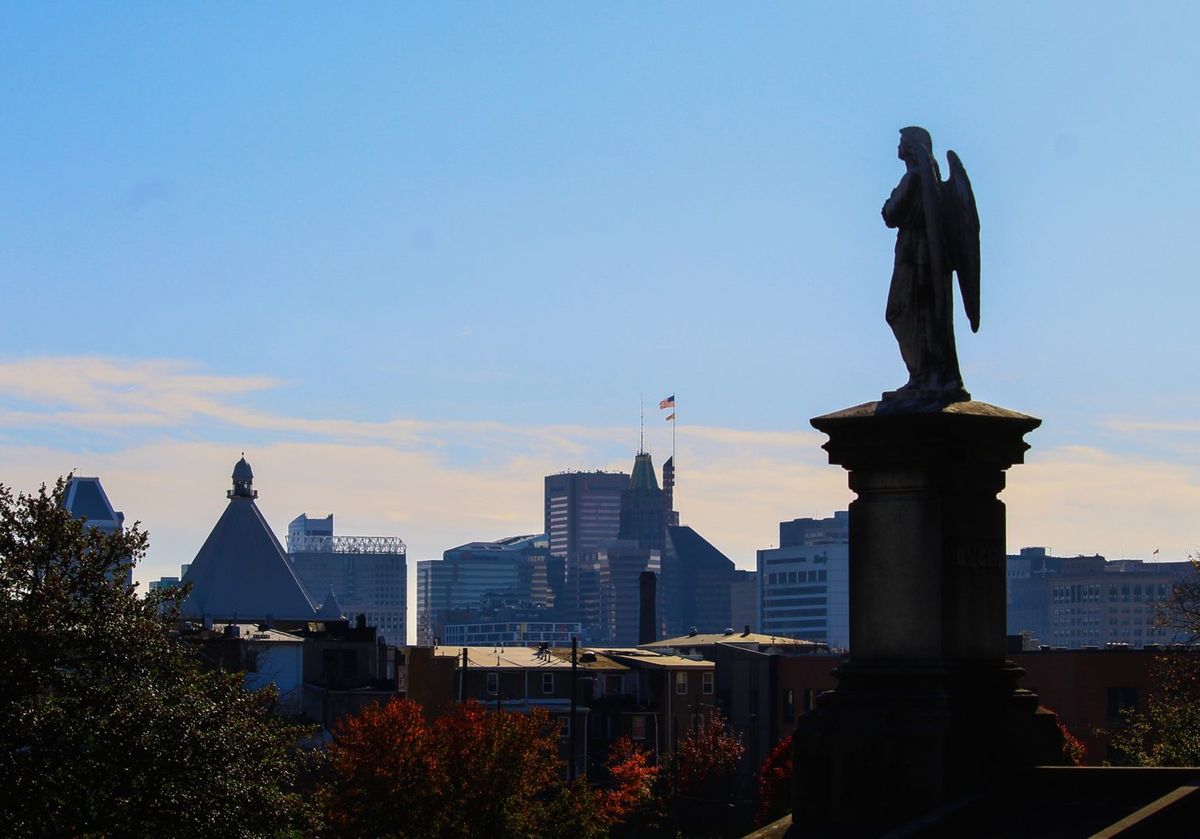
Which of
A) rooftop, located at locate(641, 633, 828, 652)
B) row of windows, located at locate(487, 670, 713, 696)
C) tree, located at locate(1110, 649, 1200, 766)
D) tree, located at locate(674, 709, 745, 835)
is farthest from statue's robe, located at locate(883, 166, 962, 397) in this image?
rooftop, located at locate(641, 633, 828, 652)

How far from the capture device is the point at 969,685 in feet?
47.7

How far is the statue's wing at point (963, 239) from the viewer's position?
50.8 feet

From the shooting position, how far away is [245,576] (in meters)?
150

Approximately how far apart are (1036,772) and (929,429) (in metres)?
2.42

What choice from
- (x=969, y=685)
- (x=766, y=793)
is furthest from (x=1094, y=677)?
(x=969, y=685)

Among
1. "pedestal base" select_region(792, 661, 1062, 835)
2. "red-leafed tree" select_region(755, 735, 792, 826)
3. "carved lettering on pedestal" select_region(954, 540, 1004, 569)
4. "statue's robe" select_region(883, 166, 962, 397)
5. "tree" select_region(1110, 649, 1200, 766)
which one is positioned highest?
"statue's robe" select_region(883, 166, 962, 397)

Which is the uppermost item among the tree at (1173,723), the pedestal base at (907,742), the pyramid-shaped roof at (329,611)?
the pyramid-shaped roof at (329,611)

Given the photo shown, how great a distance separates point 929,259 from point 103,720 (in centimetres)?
1307

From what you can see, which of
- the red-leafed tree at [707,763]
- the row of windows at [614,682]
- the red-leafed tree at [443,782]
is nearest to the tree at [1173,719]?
the red-leafed tree at [443,782]

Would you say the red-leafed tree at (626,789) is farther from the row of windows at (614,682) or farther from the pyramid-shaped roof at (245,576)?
the pyramid-shaped roof at (245,576)

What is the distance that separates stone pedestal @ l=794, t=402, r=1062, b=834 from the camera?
14312mm

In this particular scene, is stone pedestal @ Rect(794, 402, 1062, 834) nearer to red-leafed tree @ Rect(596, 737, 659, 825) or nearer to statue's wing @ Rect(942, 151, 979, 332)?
statue's wing @ Rect(942, 151, 979, 332)

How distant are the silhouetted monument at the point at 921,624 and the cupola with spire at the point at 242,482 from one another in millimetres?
148716

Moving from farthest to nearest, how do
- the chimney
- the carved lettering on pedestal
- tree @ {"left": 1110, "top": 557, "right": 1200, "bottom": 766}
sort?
the chimney, tree @ {"left": 1110, "top": 557, "right": 1200, "bottom": 766}, the carved lettering on pedestal
